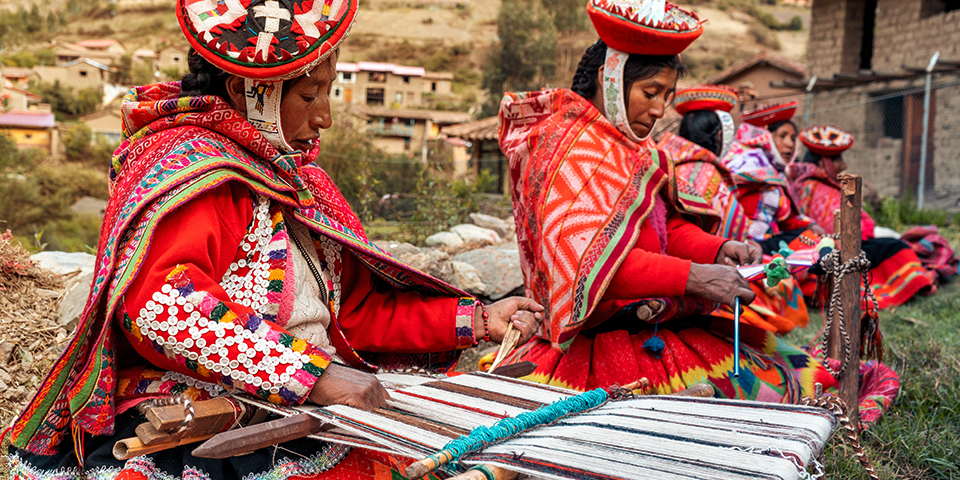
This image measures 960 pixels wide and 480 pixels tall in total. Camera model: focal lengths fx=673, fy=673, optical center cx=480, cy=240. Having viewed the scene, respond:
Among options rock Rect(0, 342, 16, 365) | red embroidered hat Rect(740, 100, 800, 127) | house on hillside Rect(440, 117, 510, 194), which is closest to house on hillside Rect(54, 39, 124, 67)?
house on hillside Rect(440, 117, 510, 194)

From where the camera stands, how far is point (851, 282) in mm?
2719

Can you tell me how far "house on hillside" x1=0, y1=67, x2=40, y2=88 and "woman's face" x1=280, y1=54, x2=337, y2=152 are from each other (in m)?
39.0

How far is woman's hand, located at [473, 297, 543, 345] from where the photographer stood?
210 centimetres

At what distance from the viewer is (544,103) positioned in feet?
9.81

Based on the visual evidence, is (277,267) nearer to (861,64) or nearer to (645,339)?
(645,339)

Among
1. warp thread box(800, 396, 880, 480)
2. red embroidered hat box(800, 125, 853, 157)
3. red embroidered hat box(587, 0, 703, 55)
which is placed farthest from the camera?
red embroidered hat box(800, 125, 853, 157)

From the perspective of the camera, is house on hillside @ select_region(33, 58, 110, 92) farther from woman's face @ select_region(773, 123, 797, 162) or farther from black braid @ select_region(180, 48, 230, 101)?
black braid @ select_region(180, 48, 230, 101)

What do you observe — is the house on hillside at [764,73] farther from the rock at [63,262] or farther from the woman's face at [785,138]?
the rock at [63,262]

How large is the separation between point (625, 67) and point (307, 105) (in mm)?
1608

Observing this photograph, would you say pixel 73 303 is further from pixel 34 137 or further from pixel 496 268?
pixel 34 137

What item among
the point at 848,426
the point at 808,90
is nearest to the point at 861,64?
the point at 808,90

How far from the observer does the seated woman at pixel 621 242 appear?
261 cm

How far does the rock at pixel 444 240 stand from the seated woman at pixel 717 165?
252cm

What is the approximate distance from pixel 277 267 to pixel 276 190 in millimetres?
206
